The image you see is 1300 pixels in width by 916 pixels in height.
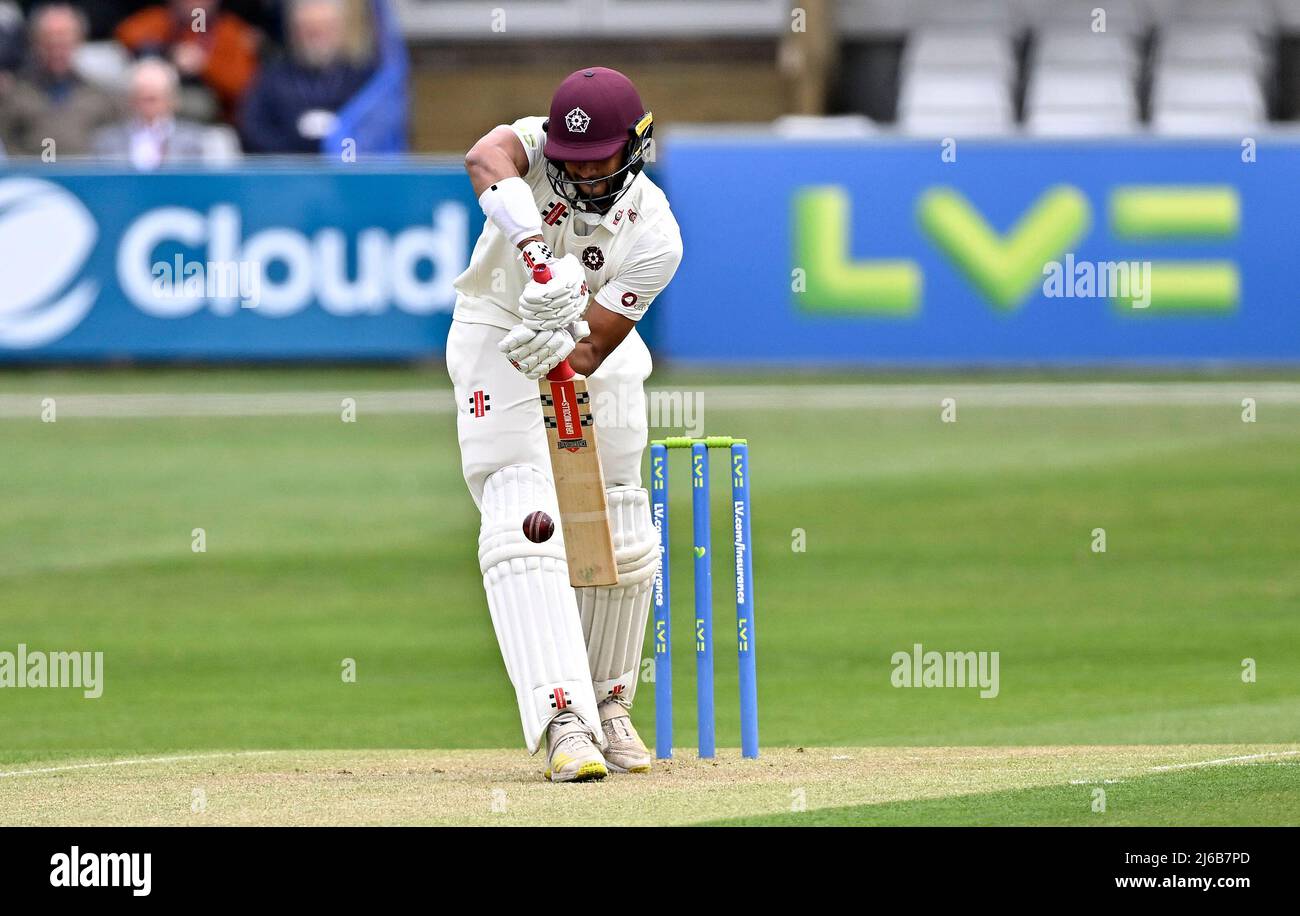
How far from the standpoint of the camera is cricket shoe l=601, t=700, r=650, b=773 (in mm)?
7230

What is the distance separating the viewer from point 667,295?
1848 cm

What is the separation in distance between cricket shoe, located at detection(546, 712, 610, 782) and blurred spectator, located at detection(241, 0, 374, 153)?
13641mm

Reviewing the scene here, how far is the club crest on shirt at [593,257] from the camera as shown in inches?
283

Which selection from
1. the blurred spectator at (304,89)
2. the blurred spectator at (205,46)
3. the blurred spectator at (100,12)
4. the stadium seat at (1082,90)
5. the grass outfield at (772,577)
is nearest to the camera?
the grass outfield at (772,577)

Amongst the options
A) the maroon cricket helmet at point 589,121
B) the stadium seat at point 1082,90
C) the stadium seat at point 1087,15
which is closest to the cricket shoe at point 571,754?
the maroon cricket helmet at point 589,121

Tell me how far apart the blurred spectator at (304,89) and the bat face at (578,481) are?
13.4 meters

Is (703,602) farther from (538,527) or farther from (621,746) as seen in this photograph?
(538,527)

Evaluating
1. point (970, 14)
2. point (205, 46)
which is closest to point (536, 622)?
point (205, 46)

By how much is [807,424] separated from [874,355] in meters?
1.95

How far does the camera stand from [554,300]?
670 centimetres

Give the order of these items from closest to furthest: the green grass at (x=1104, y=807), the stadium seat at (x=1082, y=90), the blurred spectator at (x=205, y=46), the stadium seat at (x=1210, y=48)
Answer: the green grass at (x=1104, y=807)
the blurred spectator at (x=205, y=46)
the stadium seat at (x=1082, y=90)
the stadium seat at (x=1210, y=48)

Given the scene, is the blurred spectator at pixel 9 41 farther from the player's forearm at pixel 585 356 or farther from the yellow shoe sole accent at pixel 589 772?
the yellow shoe sole accent at pixel 589 772

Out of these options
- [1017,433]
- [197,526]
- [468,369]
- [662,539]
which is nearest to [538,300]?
[468,369]
